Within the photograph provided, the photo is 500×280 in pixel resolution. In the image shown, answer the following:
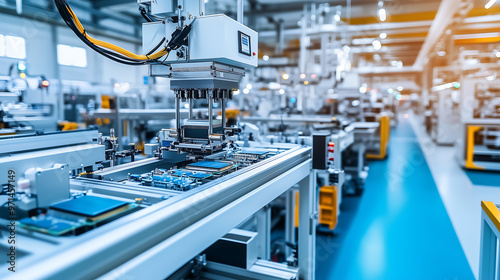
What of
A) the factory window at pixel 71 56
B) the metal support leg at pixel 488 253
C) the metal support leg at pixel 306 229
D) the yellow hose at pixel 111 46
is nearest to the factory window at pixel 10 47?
the yellow hose at pixel 111 46

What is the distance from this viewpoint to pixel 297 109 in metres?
5.82

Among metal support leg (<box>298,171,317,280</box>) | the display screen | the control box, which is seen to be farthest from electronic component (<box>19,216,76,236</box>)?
metal support leg (<box>298,171,317,280</box>)

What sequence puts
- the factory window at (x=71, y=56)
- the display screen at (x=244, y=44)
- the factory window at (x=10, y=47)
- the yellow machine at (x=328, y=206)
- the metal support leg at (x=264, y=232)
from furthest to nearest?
the factory window at (x=71, y=56) → the factory window at (x=10, y=47) → the yellow machine at (x=328, y=206) → the metal support leg at (x=264, y=232) → the display screen at (x=244, y=44)

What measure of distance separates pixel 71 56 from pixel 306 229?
1041 centimetres

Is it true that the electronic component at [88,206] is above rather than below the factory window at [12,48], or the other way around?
below

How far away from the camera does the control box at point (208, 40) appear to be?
4.87 ft

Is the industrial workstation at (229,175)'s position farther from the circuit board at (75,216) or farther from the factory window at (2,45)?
the factory window at (2,45)

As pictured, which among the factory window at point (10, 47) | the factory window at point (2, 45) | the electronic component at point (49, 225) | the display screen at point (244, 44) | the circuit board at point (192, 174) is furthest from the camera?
the factory window at point (10, 47)

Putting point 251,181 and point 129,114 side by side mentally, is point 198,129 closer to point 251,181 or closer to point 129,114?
point 251,181

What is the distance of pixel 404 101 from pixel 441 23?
28595 millimetres

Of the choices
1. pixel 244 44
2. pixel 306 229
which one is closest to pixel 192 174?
pixel 244 44

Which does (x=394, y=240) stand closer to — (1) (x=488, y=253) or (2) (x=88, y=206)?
(1) (x=488, y=253)

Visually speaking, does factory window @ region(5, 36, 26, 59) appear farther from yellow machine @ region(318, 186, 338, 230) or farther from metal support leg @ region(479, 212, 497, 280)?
metal support leg @ region(479, 212, 497, 280)

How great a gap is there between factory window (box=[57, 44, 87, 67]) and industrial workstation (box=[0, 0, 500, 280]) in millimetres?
1206
